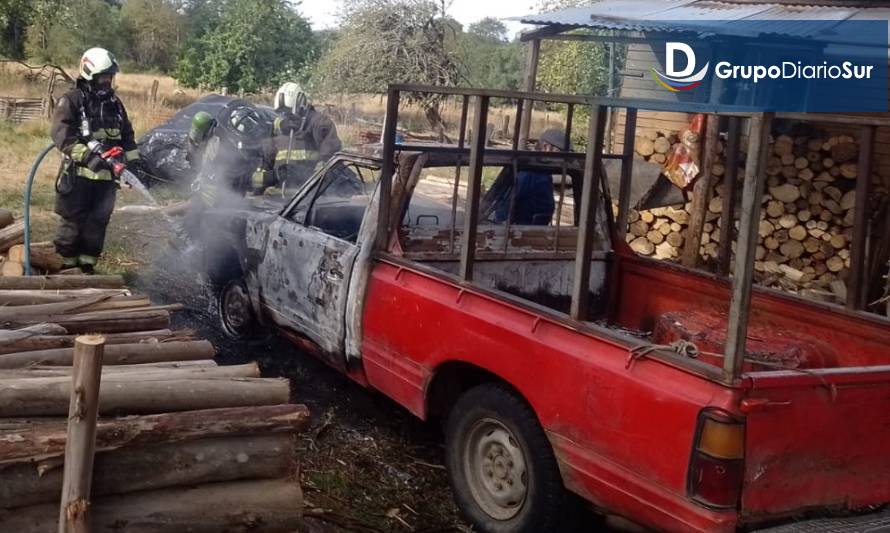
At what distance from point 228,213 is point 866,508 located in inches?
184

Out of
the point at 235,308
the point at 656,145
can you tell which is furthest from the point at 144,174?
A: the point at 656,145

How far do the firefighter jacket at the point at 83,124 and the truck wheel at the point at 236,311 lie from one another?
1365 mm

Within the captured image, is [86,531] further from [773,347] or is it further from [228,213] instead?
[228,213]

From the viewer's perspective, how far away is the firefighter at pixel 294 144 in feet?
29.2

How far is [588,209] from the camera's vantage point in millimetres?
3844

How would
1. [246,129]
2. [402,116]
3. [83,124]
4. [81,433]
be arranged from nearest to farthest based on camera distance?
[81,433], [83,124], [246,129], [402,116]

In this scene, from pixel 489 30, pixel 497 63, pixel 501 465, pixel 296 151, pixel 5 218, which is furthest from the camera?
pixel 489 30

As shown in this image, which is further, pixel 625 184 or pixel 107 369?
pixel 625 184

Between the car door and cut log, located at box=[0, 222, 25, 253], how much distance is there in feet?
7.51

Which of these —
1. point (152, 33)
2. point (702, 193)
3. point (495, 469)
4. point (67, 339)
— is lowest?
point (495, 469)

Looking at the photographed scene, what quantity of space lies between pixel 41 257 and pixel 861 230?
19.0 feet

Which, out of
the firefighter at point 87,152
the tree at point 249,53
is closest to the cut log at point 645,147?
the firefighter at point 87,152

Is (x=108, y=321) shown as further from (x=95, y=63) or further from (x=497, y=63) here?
(x=497, y=63)

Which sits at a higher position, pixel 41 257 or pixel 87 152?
pixel 87 152
